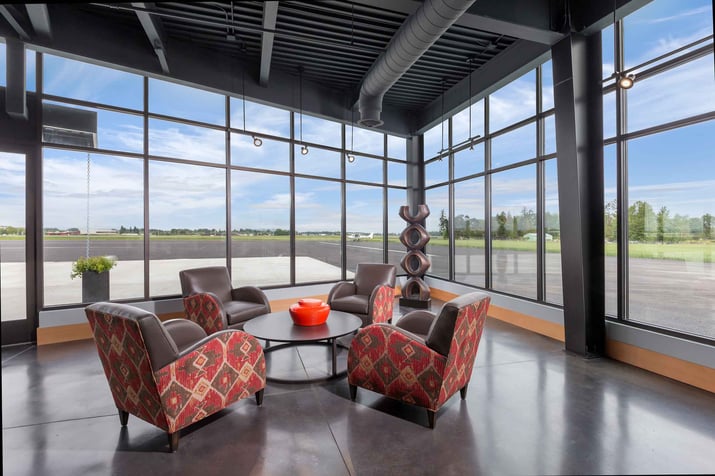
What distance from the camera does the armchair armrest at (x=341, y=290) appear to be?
4785mm

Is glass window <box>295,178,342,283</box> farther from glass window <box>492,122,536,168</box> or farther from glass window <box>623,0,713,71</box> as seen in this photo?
glass window <box>623,0,713,71</box>

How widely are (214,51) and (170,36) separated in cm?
57

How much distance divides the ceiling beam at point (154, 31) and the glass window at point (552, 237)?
16.7 feet

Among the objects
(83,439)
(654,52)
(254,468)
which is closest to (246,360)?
(254,468)

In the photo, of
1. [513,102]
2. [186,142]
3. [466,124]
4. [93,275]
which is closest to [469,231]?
[466,124]

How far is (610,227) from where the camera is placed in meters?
3.92

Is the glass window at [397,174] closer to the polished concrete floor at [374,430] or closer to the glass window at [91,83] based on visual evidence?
the glass window at [91,83]

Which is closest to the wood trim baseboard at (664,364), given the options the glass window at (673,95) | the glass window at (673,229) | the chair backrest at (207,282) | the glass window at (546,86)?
the glass window at (673,229)

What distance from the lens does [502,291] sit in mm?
5531

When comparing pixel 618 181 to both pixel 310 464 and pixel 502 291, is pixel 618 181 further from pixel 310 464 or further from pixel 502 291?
pixel 310 464

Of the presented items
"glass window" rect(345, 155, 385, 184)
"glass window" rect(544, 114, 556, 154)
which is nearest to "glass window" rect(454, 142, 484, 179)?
"glass window" rect(544, 114, 556, 154)

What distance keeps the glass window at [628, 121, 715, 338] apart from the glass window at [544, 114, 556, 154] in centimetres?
104

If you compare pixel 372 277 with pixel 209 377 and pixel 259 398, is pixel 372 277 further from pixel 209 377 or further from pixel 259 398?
pixel 209 377

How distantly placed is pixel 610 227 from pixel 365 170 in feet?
14.0
